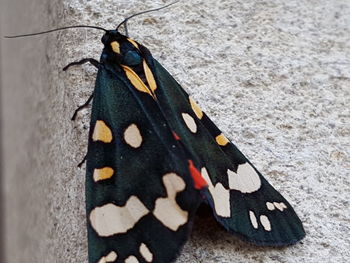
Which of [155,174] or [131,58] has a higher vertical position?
[131,58]

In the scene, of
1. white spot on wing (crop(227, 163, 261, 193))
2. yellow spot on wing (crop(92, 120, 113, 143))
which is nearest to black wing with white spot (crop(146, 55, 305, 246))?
white spot on wing (crop(227, 163, 261, 193))

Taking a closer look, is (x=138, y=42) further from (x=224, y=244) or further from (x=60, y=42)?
(x=224, y=244)

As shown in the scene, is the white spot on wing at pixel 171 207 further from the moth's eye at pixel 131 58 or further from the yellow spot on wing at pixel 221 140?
the moth's eye at pixel 131 58

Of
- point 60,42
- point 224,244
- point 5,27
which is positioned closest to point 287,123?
point 224,244

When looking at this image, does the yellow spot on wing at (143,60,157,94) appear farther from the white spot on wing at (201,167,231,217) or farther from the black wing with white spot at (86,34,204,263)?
the white spot on wing at (201,167,231,217)

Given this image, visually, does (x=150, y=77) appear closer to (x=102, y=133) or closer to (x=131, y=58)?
(x=131, y=58)

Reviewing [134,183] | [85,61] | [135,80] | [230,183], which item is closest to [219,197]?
[230,183]
